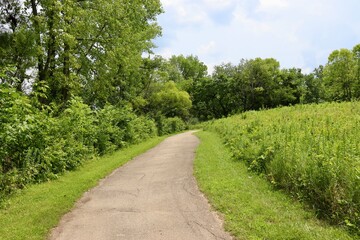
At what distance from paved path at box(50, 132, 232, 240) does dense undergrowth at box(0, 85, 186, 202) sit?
2013 mm

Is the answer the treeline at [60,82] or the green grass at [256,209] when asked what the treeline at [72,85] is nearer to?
the treeline at [60,82]

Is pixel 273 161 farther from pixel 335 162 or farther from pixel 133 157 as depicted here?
pixel 133 157

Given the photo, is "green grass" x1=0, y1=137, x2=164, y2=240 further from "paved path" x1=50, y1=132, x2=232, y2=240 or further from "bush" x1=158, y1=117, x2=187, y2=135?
"bush" x1=158, y1=117, x2=187, y2=135

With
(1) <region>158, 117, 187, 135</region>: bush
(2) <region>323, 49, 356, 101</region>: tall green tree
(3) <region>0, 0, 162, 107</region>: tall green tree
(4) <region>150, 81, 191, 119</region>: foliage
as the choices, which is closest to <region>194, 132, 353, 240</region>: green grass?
(3) <region>0, 0, 162, 107</region>: tall green tree

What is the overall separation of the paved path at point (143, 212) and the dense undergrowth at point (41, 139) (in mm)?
2013

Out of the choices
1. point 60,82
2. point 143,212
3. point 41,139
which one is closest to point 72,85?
point 60,82

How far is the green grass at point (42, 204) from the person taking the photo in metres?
5.61

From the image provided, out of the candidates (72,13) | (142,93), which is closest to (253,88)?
(142,93)

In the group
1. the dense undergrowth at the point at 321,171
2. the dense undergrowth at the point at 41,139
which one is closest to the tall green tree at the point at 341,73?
the dense undergrowth at the point at 41,139

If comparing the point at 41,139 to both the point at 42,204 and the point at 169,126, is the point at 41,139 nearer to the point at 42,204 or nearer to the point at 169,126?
the point at 42,204

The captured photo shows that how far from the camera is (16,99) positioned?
26.3 ft

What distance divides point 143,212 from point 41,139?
5.16 m

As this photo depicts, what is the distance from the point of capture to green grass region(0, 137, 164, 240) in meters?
5.61

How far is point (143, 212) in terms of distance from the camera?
21.0 ft
